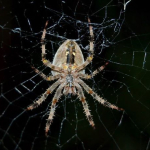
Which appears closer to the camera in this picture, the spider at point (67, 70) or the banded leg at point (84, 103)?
the spider at point (67, 70)

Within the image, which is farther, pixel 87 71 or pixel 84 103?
pixel 87 71

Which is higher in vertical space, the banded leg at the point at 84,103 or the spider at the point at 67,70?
the spider at the point at 67,70

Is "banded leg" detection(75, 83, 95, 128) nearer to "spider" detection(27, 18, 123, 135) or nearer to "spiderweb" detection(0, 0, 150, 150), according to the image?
"spider" detection(27, 18, 123, 135)

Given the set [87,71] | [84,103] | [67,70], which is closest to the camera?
[67,70]

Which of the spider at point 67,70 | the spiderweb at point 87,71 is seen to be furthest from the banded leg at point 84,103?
the spiderweb at point 87,71

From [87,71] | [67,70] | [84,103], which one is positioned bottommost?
[84,103]

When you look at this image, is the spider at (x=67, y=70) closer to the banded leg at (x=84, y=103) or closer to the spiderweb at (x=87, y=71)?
the banded leg at (x=84, y=103)

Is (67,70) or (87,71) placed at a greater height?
(67,70)

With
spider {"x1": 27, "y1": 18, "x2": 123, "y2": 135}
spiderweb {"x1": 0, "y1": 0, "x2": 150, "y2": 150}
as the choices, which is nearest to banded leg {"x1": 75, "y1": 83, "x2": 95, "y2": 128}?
spider {"x1": 27, "y1": 18, "x2": 123, "y2": 135}

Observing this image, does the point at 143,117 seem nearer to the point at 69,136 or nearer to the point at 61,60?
the point at 69,136
